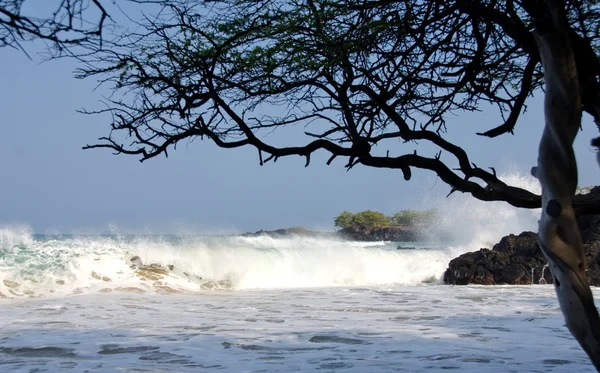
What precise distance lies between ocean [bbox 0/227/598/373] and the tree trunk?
9.84 feet

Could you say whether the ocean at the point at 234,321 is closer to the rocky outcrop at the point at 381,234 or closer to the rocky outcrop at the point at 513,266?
the rocky outcrop at the point at 513,266

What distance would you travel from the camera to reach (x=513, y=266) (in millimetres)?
16031

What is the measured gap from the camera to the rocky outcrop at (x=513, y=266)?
15.7 metres

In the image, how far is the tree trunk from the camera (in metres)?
3.08

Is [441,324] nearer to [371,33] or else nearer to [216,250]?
[371,33]

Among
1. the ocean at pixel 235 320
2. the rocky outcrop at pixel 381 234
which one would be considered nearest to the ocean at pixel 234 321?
the ocean at pixel 235 320

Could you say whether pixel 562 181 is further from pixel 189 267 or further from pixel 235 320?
pixel 189 267

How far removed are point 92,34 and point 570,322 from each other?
2302 mm

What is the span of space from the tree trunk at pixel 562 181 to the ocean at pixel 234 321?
300 centimetres

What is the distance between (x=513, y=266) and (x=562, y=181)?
44.1ft

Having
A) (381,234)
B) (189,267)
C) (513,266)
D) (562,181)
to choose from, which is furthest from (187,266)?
(381,234)

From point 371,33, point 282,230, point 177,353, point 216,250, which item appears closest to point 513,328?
point 177,353

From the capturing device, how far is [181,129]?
4.50 meters

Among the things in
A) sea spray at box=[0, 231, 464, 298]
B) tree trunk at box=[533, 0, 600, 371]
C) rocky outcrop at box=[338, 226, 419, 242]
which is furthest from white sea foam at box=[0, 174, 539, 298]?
rocky outcrop at box=[338, 226, 419, 242]
